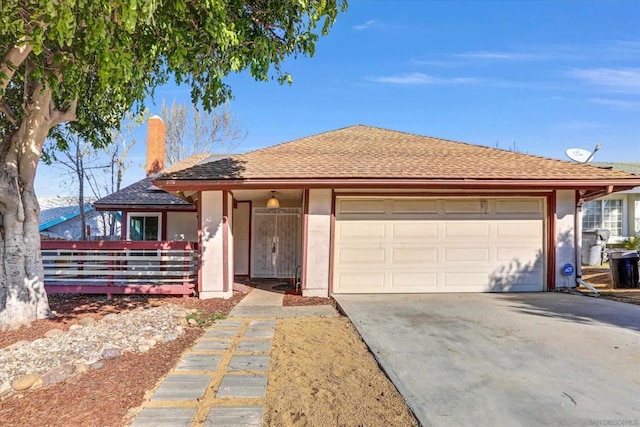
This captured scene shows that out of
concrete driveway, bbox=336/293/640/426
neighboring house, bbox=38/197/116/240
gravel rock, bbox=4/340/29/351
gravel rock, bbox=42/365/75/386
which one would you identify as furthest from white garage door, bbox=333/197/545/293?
neighboring house, bbox=38/197/116/240

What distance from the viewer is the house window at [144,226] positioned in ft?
41.4

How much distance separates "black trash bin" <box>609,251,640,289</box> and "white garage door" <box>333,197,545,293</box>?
2252mm

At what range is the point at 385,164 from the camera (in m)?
8.45

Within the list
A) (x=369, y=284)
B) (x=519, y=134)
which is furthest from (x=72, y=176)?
(x=519, y=134)

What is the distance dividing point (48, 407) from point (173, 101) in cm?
2364

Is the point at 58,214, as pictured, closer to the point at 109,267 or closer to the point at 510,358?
the point at 109,267

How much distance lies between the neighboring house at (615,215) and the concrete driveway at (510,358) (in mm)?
10872

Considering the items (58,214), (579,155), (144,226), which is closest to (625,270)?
(579,155)

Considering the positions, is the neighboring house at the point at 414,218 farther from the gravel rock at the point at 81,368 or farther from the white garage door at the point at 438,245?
the gravel rock at the point at 81,368

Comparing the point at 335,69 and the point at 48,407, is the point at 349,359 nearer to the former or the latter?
the point at 48,407

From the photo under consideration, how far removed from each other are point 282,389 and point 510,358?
2.66 m

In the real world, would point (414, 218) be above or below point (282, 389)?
above

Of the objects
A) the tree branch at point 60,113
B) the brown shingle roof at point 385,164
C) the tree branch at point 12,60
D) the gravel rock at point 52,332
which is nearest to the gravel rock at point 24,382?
the gravel rock at point 52,332

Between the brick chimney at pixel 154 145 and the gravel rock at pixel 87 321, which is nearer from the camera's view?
the gravel rock at pixel 87 321
